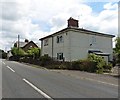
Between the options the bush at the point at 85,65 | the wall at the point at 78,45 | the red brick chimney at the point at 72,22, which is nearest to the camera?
the bush at the point at 85,65

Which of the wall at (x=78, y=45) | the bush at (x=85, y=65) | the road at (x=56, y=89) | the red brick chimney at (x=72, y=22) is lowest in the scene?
the road at (x=56, y=89)

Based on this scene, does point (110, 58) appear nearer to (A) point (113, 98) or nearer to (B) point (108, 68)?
(B) point (108, 68)

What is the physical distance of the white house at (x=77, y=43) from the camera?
38.4m

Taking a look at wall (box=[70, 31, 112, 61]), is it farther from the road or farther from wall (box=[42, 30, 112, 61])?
the road

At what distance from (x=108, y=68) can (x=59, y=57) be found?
45.5ft

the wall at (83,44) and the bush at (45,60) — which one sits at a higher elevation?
the wall at (83,44)

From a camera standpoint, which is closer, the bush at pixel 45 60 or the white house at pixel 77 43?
the white house at pixel 77 43

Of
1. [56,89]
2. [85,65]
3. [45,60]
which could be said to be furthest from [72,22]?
[56,89]

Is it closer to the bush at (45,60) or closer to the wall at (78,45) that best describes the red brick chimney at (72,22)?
the wall at (78,45)

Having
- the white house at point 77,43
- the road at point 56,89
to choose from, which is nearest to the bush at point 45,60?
the white house at point 77,43

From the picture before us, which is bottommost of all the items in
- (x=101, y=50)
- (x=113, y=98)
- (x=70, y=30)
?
(x=113, y=98)

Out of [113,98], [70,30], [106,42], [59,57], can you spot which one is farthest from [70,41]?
[113,98]

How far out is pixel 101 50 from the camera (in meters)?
42.3

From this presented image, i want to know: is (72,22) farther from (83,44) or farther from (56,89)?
(56,89)
